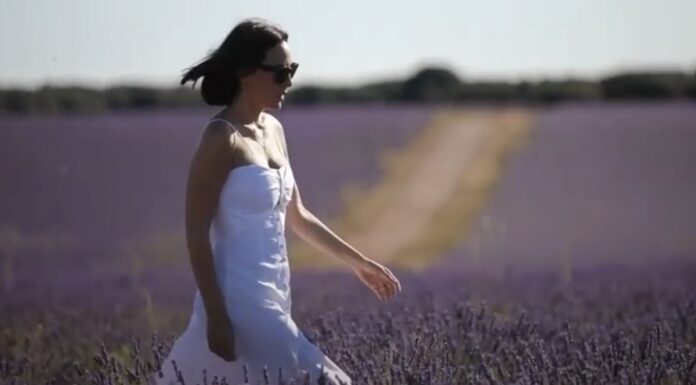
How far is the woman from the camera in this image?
2867mm

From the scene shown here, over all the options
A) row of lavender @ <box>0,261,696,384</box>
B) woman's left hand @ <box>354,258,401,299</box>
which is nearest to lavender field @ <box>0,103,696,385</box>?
row of lavender @ <box>0,261,696,384</box>

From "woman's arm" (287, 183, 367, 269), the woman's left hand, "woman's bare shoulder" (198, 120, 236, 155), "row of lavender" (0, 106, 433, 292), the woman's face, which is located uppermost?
the woman's face

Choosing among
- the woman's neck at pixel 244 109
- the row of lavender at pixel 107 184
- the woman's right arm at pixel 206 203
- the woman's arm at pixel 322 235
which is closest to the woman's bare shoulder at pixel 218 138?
the woman's right arm at pixel 206 203

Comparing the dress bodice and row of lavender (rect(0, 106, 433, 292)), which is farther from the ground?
the dress bodice

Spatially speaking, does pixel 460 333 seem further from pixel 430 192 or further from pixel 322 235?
pixel 430 192

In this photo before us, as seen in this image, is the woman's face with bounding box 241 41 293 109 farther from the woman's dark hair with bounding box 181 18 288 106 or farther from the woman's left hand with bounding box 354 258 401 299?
the woman's left hand with bounding box 354 258 401 299

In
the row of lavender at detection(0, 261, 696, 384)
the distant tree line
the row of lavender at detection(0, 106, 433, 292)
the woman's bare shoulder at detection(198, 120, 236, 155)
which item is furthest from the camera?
the distant tree line

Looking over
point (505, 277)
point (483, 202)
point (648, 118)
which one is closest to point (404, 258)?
point (483, 202)

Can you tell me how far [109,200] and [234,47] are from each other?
8702mm

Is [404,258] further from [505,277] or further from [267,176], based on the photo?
[267,176]

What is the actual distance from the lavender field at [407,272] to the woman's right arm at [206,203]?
25cm

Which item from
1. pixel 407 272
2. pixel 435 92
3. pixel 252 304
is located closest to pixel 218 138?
pixel 252 304

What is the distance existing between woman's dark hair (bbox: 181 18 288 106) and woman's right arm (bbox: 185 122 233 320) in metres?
0.16

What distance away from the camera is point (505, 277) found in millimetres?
7184
